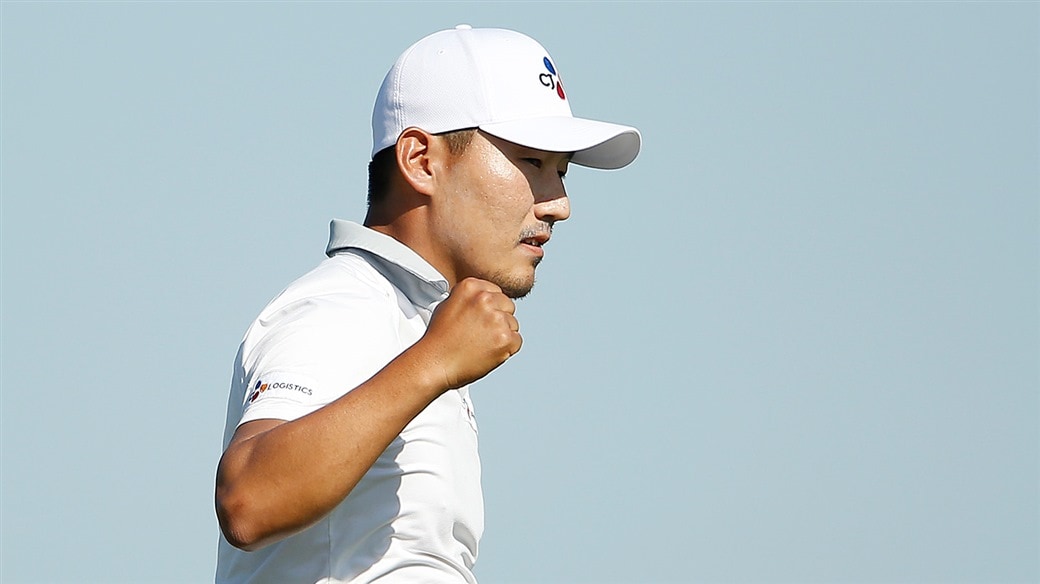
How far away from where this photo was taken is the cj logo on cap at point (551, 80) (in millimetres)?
5805

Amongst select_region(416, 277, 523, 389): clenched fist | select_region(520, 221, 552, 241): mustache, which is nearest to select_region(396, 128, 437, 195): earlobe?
select_region(520, 221, 552, 241): mustache

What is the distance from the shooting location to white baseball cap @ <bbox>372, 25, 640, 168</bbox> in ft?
18.2

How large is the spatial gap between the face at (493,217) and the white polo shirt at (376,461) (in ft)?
1.22

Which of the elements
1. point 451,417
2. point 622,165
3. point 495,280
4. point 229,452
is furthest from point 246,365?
point 622,165

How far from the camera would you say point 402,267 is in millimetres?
5273

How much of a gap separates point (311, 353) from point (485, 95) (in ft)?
4.88

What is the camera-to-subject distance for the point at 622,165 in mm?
6324

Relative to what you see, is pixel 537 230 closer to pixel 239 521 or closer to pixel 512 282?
pixel 512 282

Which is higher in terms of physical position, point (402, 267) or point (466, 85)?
point (466, 85)

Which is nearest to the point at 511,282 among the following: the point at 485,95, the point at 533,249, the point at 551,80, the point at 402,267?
the point at 533,249

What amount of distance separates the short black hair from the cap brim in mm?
83

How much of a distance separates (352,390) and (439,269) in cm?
128

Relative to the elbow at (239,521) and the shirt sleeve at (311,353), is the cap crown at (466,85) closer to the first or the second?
the shirt sleeve at (311,353)

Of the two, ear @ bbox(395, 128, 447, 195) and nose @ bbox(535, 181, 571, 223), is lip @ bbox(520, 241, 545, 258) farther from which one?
ear @ bbox(395, 128, 447, 195)
